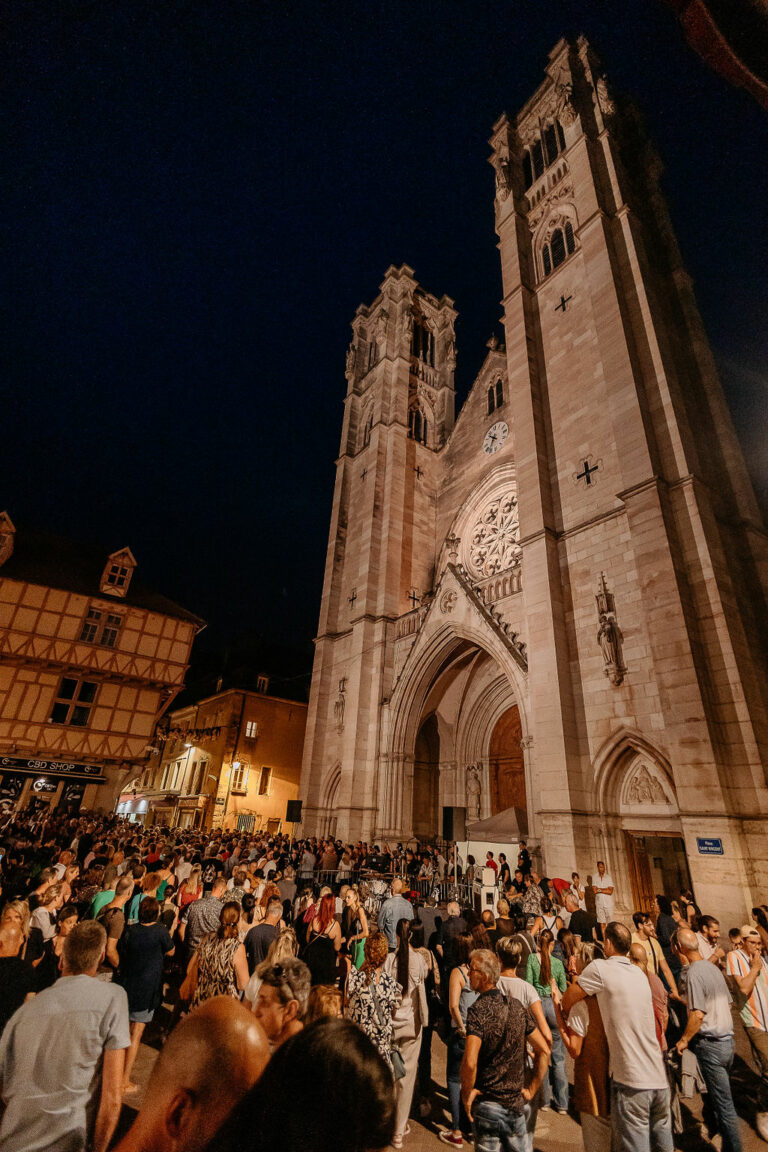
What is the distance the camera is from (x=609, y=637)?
37.2 feet

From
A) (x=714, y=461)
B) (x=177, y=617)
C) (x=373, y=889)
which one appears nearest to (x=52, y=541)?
(x=177, y=617)

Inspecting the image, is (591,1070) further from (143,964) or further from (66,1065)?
(143,964)

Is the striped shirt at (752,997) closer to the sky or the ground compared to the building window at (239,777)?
closer to the ground

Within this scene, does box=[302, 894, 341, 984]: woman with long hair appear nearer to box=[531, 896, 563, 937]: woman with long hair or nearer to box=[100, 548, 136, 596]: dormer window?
box=[531, 896, 563, 937]: woman with long hair

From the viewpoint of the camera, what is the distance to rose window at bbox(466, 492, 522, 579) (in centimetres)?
1828

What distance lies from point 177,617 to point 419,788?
1343 cm

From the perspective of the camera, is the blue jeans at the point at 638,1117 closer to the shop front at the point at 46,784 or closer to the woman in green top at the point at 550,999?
Result: the woman in green top at the point at 550,999

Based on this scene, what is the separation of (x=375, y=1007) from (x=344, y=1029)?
10.2 ft

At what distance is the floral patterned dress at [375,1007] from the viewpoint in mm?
3664

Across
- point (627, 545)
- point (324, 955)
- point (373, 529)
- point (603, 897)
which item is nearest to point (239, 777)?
point (373, 529)

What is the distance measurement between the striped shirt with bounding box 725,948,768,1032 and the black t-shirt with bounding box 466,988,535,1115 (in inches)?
107

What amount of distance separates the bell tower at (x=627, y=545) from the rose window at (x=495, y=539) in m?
3.94

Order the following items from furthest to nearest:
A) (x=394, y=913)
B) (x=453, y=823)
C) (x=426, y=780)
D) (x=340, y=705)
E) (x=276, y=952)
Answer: (x=340, y=705) → (x=426, y=780) → (x=453, y=823) → (x=394, y=913) → (x=276, y=952)

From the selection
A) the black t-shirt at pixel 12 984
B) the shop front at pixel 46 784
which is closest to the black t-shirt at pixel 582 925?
the black t-shirt at pixel 12 984
